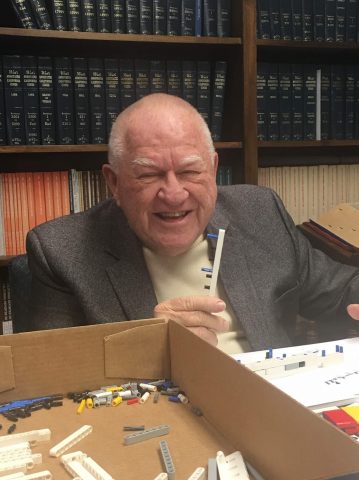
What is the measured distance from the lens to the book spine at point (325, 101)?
6.63 feet

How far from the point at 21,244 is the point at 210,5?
1.09m

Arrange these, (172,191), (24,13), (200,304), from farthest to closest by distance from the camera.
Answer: (24,13), (172,191), (200,304)

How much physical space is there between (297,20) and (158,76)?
1.87 feet

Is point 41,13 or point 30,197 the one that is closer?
point 41,13

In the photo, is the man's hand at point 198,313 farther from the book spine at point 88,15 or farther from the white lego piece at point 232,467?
the book spine at point 88,15

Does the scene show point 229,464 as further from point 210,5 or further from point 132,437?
point 210,5

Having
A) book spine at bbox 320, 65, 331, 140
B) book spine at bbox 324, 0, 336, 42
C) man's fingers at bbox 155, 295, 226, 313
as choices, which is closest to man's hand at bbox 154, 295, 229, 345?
man's fingers at bbox 155, 295, 226, 313

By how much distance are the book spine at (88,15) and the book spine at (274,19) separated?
0.65 m

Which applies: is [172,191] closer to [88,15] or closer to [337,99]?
[88,15]

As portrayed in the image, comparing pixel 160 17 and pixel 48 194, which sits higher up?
pixel 160 17

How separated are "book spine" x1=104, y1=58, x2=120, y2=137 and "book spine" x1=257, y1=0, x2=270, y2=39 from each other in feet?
1.80

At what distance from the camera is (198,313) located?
909 millimetres

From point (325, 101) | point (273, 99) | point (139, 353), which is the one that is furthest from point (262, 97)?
point (139, 353)

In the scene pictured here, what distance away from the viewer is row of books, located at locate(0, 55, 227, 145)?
5.73 feet
